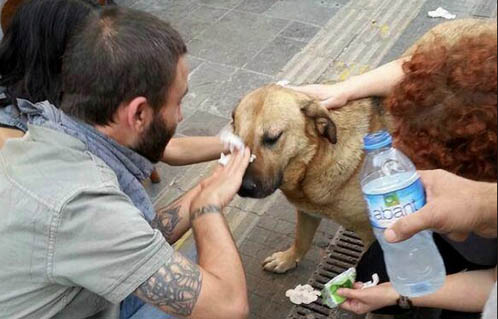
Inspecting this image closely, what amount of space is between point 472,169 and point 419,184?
10.0 inches

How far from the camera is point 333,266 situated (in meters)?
3.62

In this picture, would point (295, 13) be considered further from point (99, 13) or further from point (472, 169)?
point (472, 169)

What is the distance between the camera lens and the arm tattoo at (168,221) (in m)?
2.82

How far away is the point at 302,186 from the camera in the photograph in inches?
121

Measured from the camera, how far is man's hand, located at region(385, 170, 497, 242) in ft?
4.76

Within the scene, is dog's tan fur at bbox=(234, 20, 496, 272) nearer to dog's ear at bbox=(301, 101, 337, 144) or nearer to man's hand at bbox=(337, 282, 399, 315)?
dog's ear at bbox=(301, 101, 337, 144)

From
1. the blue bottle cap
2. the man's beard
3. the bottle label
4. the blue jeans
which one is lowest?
the blue jeans

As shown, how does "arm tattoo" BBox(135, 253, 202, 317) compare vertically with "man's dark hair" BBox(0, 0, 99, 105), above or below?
below

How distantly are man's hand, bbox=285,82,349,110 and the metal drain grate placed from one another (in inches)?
44.9

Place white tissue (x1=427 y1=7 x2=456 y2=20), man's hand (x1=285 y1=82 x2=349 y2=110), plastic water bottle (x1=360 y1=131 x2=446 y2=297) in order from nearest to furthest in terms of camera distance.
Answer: plastic water bottle (x1=360 y1=131 x2=446 y2=297), man's hand (x1=285 y1=82 x2=349 y2=110), white tissue (x1=427 y1=7 x2=456 y2=20)

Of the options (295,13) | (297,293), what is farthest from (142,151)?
(295,13)

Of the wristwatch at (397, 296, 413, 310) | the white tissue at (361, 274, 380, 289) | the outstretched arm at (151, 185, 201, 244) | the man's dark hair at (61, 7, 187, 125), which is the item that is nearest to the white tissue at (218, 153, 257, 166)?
the outstretched arm at (151, 185, 201, 244)

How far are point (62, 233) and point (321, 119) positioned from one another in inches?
60.7

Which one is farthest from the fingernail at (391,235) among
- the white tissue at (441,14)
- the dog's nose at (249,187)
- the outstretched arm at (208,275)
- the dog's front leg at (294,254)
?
the white tissue at (441,14)
